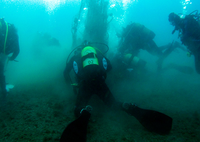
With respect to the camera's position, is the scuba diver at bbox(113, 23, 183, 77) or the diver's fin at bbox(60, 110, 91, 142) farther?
the scuba diver at bbox(113, 23, 183, 77)

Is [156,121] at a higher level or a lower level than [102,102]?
lower

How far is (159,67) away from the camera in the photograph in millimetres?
7098

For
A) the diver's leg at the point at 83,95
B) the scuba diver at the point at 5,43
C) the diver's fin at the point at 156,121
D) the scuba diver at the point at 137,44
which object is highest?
the scuba diver at the point at 137,44

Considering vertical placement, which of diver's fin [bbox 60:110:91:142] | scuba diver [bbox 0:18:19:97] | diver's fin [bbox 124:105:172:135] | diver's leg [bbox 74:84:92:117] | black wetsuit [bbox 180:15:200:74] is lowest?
diver's fin [bbox 60:110:91:142]

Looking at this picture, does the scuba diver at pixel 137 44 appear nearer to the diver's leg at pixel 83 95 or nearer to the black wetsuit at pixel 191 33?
the black wetsuit at pixel 191 33

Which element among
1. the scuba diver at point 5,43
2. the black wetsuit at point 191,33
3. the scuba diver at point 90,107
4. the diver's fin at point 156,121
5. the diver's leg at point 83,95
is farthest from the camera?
the black wetsuit at point 191,33

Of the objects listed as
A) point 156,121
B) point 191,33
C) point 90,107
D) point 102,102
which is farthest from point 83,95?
point 191,33

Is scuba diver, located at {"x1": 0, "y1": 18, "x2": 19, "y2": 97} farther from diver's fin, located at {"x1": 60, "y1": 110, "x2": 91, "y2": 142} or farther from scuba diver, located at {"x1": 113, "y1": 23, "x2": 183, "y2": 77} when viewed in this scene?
scuba diver, located at {"x1": 113, "y1": 23, "x2": 183, "y2": 77}

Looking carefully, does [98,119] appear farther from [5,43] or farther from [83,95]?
[5,43]

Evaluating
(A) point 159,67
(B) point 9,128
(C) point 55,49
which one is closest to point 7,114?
(B) point 9,128

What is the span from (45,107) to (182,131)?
10.4ft

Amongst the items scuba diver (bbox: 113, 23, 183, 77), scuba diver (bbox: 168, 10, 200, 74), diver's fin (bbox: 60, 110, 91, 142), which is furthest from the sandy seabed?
scuba diver (bbox: 113, 23, 183, 77)

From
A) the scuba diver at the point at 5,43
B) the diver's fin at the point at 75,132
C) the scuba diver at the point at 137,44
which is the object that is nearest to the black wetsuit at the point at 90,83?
the diver's fin at the point at 75,132

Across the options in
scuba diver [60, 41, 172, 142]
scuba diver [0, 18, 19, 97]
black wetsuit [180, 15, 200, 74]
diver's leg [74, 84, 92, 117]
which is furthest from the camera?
black wetsuit [180, 15, 200, 74]
